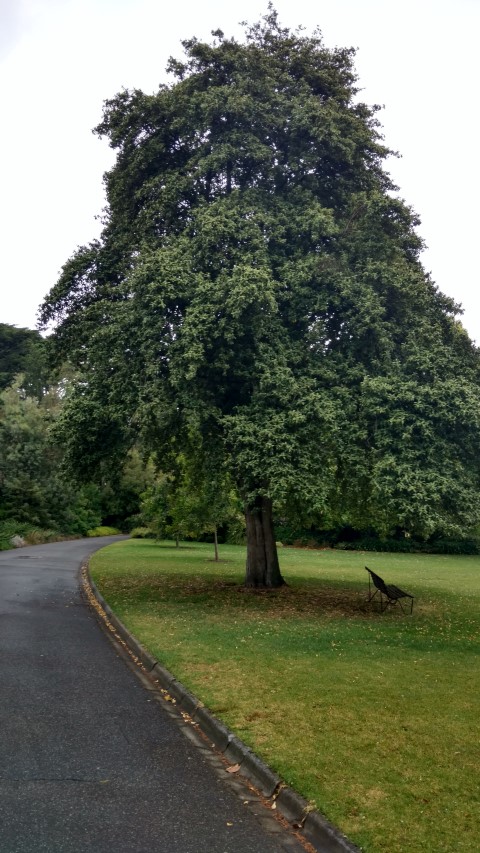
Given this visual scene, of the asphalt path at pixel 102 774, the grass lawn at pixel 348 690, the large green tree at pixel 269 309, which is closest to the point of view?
the asphalt path at pixel 102 774

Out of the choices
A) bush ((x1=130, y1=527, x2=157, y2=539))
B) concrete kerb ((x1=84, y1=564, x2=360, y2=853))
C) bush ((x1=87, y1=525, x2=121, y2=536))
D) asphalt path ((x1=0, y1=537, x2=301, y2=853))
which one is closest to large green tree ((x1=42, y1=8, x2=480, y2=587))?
concrete kerb ((x1=84, y1=564, x2=360, y2=853))

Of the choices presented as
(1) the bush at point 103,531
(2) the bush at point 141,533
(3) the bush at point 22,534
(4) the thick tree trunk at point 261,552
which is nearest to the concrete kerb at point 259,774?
(4) the thick tree trunk at point 261,552

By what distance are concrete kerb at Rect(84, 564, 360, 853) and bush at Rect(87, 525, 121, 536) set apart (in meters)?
46.8

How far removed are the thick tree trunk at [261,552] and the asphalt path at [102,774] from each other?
7160 millimetres

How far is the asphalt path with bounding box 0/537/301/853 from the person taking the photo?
4.14 metres

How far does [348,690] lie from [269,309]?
788 centimetres

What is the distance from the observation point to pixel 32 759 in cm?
535

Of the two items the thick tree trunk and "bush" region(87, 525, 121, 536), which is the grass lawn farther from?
"bush" region(87, 525, 121, 536)

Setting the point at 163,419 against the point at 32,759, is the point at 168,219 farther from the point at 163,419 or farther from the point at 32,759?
the point at 32,759

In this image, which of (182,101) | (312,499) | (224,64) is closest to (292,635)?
(312,499)

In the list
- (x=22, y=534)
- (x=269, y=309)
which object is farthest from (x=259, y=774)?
(x=22, y=534)

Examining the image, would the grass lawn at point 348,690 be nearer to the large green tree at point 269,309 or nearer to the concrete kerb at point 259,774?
the concrete kerb at point 259,774

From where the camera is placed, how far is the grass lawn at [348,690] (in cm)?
453

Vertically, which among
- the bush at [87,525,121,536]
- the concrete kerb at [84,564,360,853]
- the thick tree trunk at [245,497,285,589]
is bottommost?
the bush at [87,525,121,536]
